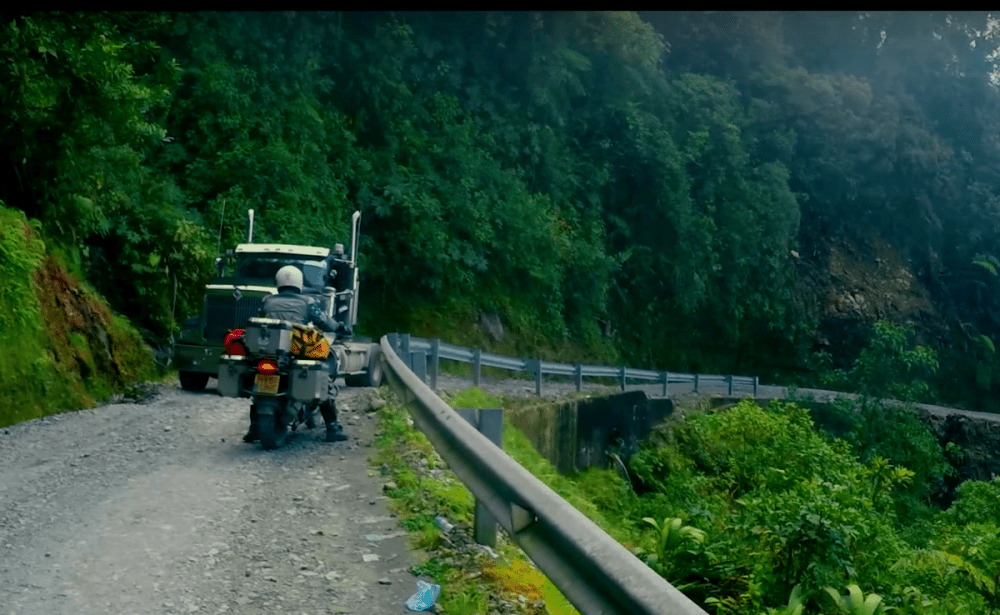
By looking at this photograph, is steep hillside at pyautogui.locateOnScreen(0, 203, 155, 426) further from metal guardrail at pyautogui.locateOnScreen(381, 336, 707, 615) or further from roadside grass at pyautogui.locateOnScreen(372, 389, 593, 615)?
metal guardrail at pyautogui.locateOnScreen(381, 336, 707, 615)

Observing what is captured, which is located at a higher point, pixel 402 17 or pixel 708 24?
pixel 708 24

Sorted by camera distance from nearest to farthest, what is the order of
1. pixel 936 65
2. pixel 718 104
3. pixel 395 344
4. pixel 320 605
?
1. pixel 320 605
2. pixel 395 344
3. pixel 718 104
4. pixel 936 65

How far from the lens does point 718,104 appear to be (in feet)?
172

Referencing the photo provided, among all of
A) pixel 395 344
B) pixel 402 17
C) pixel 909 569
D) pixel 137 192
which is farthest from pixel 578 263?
pixel 909 569

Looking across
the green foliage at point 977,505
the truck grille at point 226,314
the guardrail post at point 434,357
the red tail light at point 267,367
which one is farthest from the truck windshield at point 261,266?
the green foliage at point 977,505

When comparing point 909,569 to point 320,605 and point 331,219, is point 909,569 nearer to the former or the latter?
point 320,605

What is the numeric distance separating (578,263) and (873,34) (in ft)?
124

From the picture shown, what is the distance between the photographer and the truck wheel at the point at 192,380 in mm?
18281

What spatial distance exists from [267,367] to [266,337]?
11.7 inches

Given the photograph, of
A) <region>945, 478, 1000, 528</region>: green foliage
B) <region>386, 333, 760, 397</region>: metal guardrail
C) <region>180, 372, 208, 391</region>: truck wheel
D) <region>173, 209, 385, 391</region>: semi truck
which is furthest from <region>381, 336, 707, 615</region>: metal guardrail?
<region>945, 478, 1000, 528</region>: green foliage

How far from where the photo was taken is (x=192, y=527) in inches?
271

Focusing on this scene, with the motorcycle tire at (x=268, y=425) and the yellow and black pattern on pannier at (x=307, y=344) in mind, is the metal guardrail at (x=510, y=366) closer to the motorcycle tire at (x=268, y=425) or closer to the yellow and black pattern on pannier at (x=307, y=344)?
the yellow and black pattern on pannier at (x=307, y=344)

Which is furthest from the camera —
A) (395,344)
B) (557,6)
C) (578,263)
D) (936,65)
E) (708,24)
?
(936,65)

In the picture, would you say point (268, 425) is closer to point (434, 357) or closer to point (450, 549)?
point (450, 549)
